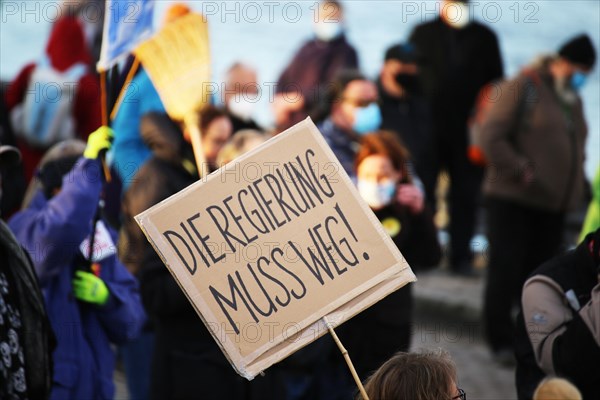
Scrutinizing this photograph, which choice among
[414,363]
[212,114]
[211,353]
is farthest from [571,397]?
[212,114]

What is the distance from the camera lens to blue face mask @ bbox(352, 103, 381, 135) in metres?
8.20

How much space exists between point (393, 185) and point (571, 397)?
8.86ft

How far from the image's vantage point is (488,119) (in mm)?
8602

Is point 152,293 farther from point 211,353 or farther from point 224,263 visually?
point 224,263

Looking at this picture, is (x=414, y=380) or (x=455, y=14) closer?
(x=414, y=380)

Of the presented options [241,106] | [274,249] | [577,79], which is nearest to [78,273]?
[274,249]

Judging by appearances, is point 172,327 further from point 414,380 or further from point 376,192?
point 414,380

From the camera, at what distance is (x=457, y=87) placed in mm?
10633

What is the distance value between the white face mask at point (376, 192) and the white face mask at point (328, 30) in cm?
405

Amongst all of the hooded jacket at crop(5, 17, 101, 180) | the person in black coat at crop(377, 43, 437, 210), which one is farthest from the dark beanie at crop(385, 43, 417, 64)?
the hooded jacket at crop(5, 17, 101, 180)

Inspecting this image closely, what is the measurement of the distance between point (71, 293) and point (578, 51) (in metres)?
4.45

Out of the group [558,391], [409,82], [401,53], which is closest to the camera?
[558,391]

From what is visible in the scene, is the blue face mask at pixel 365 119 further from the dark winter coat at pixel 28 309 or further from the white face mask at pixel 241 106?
the dark winter coat at pixel 28 309

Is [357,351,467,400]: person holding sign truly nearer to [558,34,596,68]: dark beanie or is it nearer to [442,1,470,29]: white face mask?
[558,34,596,68]: dark beanie
